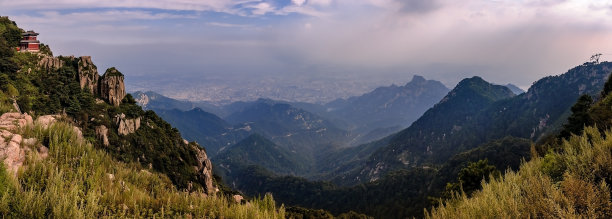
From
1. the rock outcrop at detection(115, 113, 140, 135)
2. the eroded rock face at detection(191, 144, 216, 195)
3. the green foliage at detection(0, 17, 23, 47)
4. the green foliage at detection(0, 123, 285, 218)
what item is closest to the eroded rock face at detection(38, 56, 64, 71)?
the green foliage at detection(0, 17, 23, 47)

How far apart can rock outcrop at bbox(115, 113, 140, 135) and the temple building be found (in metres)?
24.3

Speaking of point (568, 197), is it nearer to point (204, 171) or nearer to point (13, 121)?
point (13, 121)

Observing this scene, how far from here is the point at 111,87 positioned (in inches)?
2842

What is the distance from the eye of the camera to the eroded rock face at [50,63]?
64625 millimetres

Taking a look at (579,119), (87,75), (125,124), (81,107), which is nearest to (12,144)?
(81,107)

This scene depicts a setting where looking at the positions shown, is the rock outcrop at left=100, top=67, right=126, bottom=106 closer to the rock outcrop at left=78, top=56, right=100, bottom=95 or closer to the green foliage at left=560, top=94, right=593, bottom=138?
the rock outcrop at left=78, top=56, right=100, bottom=95

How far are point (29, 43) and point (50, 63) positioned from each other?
298 inches

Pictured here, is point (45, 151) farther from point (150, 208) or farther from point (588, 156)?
point (588, 156)

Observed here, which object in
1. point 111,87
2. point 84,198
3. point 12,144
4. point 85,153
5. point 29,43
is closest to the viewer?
point 84,198

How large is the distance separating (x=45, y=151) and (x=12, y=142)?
4.92 feet

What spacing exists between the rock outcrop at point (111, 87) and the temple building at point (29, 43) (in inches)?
568

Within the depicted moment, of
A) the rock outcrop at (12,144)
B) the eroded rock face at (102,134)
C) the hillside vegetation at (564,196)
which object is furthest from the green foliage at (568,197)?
the eroded rock face at (102,134)

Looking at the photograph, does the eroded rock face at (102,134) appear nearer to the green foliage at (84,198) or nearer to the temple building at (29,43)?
the temple building at (29,43)

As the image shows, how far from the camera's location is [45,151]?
1587cm
